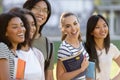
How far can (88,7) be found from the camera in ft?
104

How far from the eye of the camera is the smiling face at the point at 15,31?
3467 mm

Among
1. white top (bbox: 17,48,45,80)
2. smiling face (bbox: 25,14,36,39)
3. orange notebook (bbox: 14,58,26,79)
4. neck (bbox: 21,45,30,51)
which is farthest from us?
smiling face (bbox: 25,14,36,39)

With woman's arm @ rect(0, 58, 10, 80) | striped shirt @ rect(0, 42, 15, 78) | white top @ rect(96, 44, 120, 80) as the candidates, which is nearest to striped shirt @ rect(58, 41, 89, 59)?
white top @ rect(96, 44, 120, 80)

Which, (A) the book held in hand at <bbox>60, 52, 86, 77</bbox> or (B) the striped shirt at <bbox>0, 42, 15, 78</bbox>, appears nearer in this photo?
(B) the striped shirt at <bbox>0, 42, 15, 78</bbox>

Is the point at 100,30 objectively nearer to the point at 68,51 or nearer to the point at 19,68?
the point at 68,51

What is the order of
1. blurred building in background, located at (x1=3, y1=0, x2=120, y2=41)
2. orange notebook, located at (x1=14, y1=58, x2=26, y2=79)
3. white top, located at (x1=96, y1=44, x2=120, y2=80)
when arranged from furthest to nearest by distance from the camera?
1. blurred building in background, located at (x1=3, y1=0, x2=120, y2=41)
2. white top, located at (x1=96, y1=44, x2=120, y2=80)
3. orange notebook, located at (x1=14, y1=58, x2=26, y2=79)

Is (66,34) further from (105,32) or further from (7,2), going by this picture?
(7,2)

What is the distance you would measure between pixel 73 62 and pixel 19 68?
0.73 m

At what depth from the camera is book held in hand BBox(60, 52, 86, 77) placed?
3969 millimetres

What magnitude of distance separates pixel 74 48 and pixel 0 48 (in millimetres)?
949

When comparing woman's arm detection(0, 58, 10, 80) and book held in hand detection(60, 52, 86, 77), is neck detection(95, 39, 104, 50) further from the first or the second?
woman's arm detection(0, 58, 10, 80)

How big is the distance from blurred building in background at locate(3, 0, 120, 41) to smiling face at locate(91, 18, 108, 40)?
21.2 m

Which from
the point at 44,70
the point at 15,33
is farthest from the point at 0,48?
the point at 44,70

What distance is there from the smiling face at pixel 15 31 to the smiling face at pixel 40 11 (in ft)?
1.83
